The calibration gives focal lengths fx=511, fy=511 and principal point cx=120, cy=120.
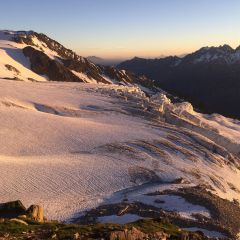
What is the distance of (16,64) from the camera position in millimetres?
122000

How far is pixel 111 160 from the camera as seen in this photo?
192ft

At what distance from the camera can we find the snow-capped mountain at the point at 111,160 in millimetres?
44938

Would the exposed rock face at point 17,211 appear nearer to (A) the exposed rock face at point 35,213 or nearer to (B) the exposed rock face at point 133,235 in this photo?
(A) the exposed rock face at point 35,213

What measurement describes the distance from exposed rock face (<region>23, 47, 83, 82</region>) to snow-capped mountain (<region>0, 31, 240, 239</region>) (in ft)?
85.7

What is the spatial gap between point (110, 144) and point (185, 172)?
10188mm

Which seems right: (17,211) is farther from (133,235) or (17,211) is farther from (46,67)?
(46,67)

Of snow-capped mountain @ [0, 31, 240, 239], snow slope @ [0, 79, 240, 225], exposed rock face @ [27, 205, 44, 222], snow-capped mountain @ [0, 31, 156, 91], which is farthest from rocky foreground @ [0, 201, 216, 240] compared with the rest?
snow-capped mountain @ [0, 31, 156, 91]

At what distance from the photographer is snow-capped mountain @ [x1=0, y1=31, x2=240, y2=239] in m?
44.9

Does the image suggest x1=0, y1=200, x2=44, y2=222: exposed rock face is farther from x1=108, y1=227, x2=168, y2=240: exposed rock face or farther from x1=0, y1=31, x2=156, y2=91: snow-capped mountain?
x1=0, y1=31, x2=156, y2=91: snow-capped mountain

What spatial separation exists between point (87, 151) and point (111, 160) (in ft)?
12.9

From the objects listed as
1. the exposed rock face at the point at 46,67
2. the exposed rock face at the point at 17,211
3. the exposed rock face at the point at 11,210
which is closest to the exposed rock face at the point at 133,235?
the exposed rock face at the point at 17,211

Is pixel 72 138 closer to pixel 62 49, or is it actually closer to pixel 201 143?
pixel 201 143

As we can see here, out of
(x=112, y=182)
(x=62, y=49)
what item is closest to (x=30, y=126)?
(x=112, y=182)

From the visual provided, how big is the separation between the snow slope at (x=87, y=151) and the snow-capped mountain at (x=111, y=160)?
120 millimetres
